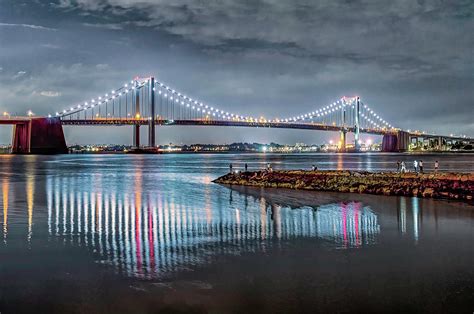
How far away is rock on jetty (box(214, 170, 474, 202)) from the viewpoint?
17109 mm

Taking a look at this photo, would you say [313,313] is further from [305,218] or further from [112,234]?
[305,218]

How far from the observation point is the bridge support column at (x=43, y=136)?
93188 millimetres

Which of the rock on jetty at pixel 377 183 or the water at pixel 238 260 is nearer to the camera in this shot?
the water at pixel 238 260

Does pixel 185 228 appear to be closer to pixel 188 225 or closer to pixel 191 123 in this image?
pixel 188 225

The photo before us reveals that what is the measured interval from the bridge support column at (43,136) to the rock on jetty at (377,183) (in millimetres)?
77312

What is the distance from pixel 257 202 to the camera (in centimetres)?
1598

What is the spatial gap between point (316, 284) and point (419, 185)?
13.1m

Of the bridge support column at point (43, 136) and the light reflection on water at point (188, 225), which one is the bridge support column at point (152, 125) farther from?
the light reflection on water at point (188, 225)

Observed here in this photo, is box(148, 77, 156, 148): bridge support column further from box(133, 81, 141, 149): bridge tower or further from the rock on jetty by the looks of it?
the rock on jetty

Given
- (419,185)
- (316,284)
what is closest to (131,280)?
(316,284)

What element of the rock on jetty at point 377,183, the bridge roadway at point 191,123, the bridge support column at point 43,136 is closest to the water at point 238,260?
the rock on jetty at point 377,183

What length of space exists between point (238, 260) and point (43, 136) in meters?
94.9

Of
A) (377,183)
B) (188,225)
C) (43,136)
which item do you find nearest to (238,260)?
(188,225)

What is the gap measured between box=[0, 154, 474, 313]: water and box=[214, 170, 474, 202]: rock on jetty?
332 centimetres
